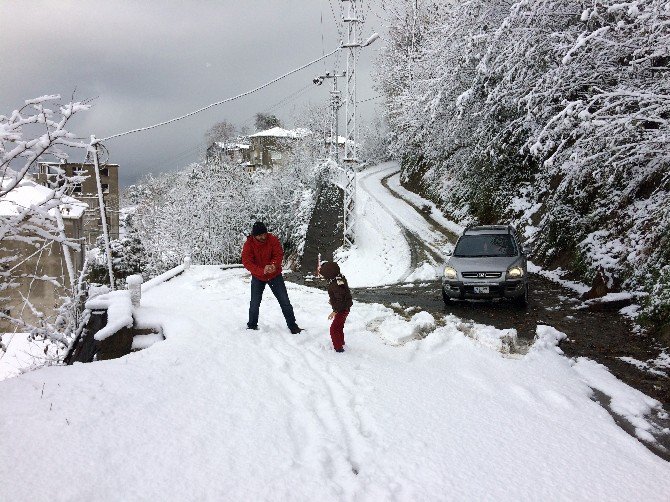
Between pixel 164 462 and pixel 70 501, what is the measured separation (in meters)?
0.65

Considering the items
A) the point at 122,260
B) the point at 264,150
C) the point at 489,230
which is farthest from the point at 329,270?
the point at 264,150

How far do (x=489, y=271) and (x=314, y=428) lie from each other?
6.76 meters

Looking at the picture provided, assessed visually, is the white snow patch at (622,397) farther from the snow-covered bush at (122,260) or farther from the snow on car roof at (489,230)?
the snow-covered bush at (122,260)

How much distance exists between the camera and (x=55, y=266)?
28656 millimetres

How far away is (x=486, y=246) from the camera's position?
35.5ft

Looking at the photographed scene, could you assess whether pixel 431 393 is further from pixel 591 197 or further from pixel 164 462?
pixel 591 197

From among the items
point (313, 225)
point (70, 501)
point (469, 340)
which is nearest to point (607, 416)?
point (469, 340)

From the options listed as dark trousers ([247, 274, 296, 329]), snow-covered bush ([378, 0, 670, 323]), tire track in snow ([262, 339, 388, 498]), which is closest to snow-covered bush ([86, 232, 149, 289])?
snow-covered bush ([378, 0, 670, 323])

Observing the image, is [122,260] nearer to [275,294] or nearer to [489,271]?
[275,294]

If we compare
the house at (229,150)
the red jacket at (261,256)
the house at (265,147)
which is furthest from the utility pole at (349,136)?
the house at (265,147)

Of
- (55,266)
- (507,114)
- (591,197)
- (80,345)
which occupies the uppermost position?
(507,114)

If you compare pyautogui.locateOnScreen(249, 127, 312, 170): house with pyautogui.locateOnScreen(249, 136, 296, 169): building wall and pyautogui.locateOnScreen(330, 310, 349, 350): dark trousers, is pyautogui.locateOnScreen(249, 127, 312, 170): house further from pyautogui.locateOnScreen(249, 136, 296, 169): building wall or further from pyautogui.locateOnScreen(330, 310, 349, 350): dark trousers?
pyautogui.locateOnScreen(330, 310, 349, 350): dark trousers

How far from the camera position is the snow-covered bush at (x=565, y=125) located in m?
9.02

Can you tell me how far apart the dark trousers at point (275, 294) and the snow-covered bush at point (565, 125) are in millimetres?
6552
